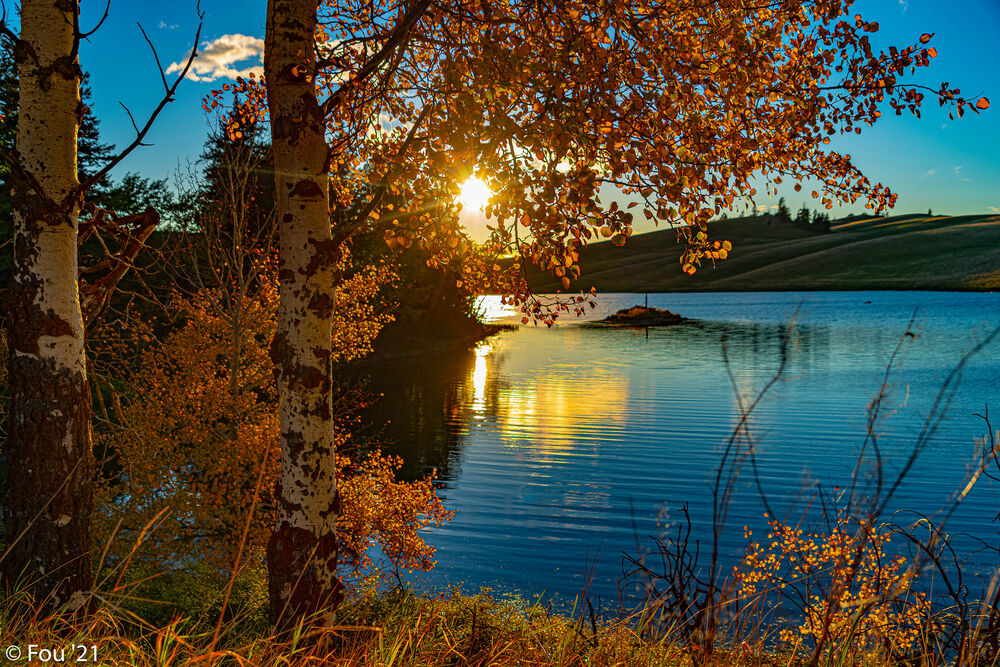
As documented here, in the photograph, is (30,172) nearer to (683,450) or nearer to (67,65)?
(67,65)

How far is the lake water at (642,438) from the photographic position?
18.0 m

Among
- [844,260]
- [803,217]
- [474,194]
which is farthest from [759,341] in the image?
[803,217]

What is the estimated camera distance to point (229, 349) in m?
16.3

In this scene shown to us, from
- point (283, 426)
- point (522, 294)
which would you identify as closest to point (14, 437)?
point (283, 426)

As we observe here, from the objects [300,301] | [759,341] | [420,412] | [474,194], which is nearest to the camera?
[300,301]

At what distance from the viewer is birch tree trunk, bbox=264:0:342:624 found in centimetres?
532

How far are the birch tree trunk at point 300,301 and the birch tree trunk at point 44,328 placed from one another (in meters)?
1.44

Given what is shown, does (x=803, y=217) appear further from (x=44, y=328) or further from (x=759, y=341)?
(x=44, y=328)

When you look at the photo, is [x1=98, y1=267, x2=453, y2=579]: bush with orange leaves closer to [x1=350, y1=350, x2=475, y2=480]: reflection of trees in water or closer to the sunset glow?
[x1=350, y1=350, x2=475, y2=480]: reflection of trees in water

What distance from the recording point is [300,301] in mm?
5301

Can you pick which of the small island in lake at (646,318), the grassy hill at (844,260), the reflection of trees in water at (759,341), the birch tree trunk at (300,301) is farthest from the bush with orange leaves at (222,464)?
the grassy hill at (844,260)

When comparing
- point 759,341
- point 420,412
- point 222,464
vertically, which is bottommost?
point 420,412

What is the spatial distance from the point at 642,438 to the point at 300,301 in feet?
87.9

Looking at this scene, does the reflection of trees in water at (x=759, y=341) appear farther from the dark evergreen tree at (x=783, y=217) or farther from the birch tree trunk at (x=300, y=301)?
the dark evergreen tree at (x=783, y=217)
